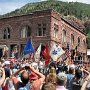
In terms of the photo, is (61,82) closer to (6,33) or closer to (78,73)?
(78,73)

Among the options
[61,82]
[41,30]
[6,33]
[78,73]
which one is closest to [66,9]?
[6,33]

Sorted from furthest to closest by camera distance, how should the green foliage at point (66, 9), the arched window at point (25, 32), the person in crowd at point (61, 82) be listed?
the green foliage at point (66, 9) → the arched window at point (25, 32) → the person in crowd at point (61, 82)

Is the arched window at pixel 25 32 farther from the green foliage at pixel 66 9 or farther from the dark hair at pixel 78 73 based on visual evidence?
the green foliage at pixel 66 9

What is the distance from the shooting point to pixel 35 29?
49.7 meters

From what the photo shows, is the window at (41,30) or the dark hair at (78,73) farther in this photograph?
the window at (41,30)

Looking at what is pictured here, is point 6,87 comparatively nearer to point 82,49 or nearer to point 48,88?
point 48,88

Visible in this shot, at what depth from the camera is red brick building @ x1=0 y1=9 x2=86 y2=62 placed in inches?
1913

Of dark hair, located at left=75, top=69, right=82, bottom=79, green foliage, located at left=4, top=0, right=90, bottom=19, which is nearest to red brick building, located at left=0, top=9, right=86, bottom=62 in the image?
dark hair, located at left=75, top=69, right=82, bottom=79

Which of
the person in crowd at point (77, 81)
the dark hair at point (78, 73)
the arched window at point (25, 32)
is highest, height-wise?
the arched window at point (25, 32)

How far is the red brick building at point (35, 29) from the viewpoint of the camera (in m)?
48.6

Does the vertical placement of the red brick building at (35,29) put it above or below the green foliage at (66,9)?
below

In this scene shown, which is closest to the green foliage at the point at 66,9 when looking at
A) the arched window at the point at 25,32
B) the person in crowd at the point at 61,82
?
the arched window at the point at 25,32

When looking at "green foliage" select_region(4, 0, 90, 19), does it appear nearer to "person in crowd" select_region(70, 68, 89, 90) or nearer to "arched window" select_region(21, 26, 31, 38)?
"arched window" select_region(21, 26, 31, 38)

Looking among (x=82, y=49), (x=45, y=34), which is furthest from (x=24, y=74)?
(x=82, y=49)
